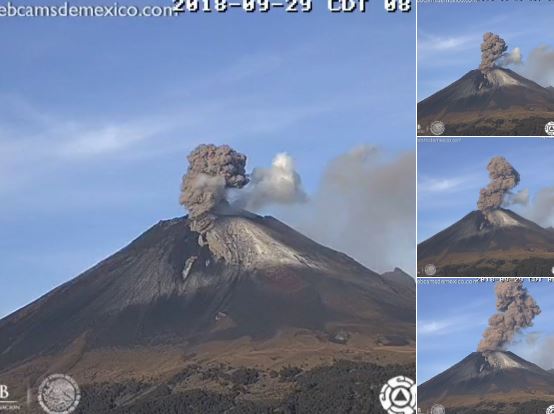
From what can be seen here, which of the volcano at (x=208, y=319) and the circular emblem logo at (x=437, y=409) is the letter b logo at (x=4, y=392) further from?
the circular emblem logo at (x=437, y=409)

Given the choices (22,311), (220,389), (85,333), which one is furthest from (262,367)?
(22,311)

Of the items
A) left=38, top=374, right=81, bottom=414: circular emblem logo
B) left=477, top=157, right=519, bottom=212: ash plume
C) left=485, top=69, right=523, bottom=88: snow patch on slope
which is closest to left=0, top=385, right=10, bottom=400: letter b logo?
left=38, top=374, right=81, bottom=414: circular emblem logo

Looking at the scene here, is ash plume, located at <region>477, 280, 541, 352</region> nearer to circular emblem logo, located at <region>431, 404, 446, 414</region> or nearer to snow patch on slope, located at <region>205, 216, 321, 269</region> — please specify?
circular emblem logo, located at <region>431, 404, 446, 414</region>

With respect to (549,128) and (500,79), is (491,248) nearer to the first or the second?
(549,128)

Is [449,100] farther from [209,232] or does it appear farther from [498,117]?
[209,232]

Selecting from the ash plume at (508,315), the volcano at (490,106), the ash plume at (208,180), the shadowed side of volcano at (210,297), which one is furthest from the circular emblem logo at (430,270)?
the ash plume at (208,180)

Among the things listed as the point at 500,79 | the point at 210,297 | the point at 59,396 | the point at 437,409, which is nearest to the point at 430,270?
the point at 437,409
